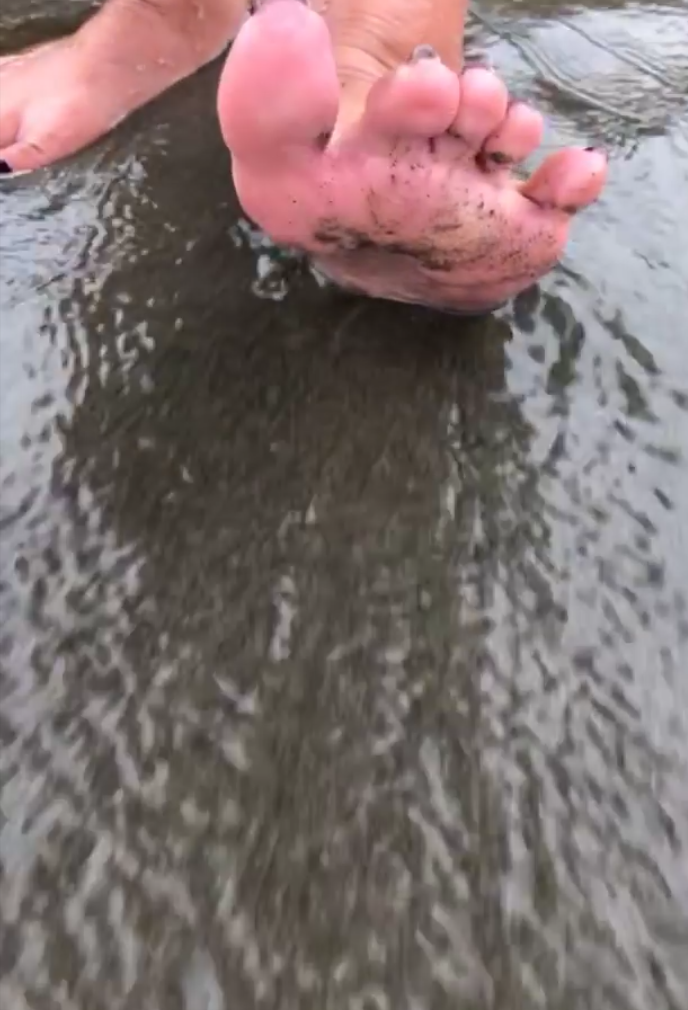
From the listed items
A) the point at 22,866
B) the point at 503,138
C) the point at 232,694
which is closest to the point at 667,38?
the point at 503,138

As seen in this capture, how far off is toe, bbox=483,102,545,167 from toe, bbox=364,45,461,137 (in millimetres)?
45

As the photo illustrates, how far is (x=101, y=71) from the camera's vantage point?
101 centimetres

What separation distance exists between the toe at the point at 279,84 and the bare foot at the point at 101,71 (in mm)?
383

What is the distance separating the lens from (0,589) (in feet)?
1.89

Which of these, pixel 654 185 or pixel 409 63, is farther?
pixel 654 185

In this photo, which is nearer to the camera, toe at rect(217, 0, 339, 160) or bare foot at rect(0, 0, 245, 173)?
toe at rect(217, 0, 339, 160)

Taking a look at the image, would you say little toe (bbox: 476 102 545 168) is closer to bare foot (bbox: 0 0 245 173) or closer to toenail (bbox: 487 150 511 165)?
toenail (bbox: 487 150 511 165)

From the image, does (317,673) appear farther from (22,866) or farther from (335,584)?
(22,866)

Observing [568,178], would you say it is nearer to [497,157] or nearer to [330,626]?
[497,157]

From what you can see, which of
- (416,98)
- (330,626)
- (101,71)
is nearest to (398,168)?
(416,98)

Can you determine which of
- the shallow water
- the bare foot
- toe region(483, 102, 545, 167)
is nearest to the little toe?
toe region(483, 102, 545, 167)

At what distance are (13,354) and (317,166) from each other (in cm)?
23

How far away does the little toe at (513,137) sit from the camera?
0.65 m

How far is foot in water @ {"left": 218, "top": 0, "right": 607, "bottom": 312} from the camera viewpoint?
591 mm
